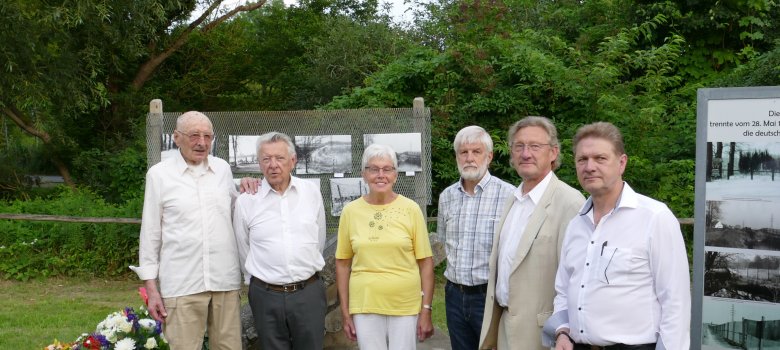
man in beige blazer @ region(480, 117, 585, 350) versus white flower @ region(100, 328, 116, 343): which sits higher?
man in beige blazer @ region(480, 117, 585, 350)

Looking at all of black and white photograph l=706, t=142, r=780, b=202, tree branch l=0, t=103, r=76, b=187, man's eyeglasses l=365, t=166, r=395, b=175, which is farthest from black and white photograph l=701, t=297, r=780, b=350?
tree branch l=0, t=103, r=76, b=187

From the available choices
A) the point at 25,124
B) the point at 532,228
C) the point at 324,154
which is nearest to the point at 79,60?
the point at 25,124

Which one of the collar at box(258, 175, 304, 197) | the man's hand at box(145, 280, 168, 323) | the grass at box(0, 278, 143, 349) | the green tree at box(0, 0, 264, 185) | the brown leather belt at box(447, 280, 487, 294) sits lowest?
the grass at box(0, 278, 143, 349)

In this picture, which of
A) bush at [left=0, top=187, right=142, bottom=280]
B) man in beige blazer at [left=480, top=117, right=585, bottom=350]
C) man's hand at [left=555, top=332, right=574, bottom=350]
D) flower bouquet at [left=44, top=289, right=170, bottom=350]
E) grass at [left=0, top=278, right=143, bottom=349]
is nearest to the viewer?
man's hand at [left=555, top=332, right=574, bottom=350]

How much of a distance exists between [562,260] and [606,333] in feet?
1.28

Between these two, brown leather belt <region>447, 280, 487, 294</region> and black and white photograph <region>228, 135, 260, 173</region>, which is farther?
black and white photograph <region>228, 135, 260, 173</region>

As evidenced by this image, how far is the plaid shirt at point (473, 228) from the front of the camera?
3.91 metres

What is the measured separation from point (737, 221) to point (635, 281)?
130cm

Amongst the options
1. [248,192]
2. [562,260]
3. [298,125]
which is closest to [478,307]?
[562,260]

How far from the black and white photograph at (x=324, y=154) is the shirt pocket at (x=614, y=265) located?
5.19 m

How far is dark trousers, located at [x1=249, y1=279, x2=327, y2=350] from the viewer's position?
4094mm

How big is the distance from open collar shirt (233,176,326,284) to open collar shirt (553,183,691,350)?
1728 millimetres

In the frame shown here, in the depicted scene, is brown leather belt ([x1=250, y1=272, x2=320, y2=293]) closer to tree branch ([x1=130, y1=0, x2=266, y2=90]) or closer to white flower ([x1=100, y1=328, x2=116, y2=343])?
white flower ([x1=100, y1=328, x2=116, y2=343])

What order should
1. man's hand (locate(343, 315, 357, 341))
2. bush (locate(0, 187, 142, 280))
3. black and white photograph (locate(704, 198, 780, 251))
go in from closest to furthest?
black and white photograph (locate(704, 198, 780, 251)) → man's hand (locate(343, 315, 357, 341)) → bush (locate(0, 187, 142, 280))
